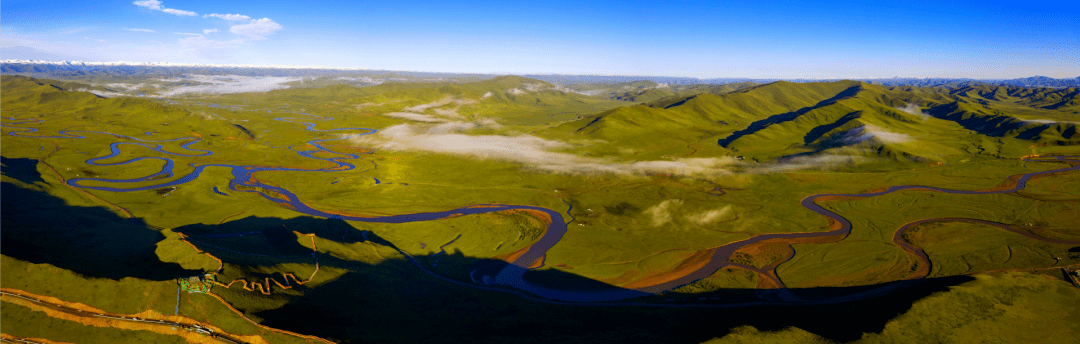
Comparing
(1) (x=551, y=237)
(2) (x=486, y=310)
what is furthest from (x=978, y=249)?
(2) (x=486, y=310)

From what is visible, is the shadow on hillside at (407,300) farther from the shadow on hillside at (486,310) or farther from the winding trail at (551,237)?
the winding trail at (551,237)

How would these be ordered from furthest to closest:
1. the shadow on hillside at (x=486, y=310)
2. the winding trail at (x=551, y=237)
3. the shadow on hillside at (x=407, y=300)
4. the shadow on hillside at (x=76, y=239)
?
the winding trail at (x=551, y=237) < the shadow on hillside at (x=76, y=239) < the shadow on hillside at (x=407, y=300) < the shadow on hillside at (x=486, y=310)

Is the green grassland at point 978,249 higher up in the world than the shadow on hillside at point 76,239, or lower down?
lower down

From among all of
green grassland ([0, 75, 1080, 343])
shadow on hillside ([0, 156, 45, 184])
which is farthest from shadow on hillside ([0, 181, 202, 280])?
shadow on hillside ([0, 156, 45, 184])

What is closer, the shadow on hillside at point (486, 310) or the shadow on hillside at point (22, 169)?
the shadow on hillside at point (486, 310)

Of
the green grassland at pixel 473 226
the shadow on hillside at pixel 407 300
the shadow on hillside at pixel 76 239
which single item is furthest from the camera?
the green grassland at pixel 473 226

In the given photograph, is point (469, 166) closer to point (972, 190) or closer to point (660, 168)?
point (660, 168)

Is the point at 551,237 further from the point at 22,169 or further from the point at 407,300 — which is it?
the point at 22,169

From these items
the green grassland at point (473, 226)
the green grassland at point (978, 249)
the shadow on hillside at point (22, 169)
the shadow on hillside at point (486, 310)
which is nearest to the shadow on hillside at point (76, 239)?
the green grassland at point (473, 226)
